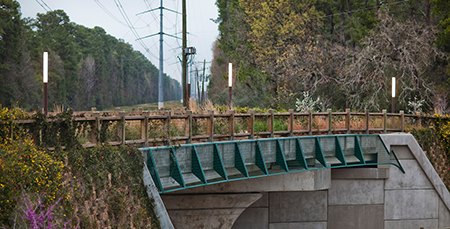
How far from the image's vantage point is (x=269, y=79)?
38.0m

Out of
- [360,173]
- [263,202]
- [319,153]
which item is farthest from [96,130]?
[360,173]

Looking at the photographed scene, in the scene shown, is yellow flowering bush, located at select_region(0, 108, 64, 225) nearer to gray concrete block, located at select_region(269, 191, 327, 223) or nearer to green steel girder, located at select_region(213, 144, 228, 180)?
green steel girder, located at select_region(213, 144, 228, 180)

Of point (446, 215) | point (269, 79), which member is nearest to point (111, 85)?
point (269, 79)

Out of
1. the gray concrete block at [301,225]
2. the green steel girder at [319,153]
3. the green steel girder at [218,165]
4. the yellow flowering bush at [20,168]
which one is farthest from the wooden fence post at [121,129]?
the gray concrete block at [301,225]

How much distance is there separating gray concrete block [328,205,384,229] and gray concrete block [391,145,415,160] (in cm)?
258

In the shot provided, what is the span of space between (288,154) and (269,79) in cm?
2165

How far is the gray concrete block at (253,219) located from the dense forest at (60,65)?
423 inches

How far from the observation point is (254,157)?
15.7 meters

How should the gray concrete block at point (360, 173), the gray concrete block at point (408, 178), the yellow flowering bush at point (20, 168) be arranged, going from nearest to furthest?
1. the yellow flowering bush at point (20, 168)
2. the gray concrete block at point (360, 173)
3. the gray concrete block at point (408, 178)

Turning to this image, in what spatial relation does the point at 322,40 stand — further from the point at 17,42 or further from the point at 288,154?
the point at 17,42

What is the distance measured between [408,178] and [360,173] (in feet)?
8.04

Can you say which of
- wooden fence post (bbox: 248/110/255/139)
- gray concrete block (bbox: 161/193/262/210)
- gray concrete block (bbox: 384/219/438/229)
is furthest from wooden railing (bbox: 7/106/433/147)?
gray concrete block (bbox: 384/219/438/229)

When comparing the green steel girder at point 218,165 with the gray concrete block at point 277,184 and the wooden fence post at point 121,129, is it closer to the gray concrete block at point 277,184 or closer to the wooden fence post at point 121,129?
the gray concrete block at point 277,184

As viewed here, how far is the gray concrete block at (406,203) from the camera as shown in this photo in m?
21.2
